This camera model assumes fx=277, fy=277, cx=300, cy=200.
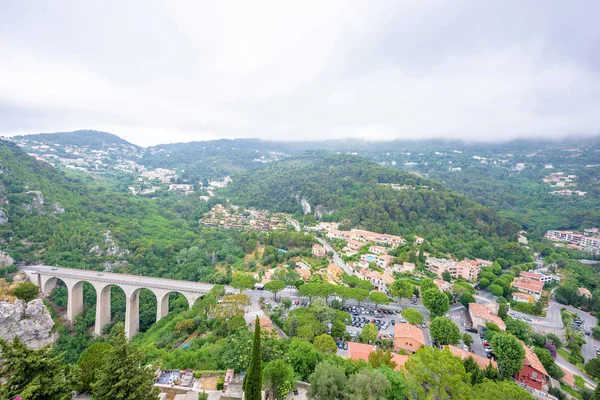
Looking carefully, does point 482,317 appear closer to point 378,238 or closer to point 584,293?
point 584,293

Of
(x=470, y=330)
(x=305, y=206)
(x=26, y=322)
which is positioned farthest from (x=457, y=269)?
(x=26, y=322)

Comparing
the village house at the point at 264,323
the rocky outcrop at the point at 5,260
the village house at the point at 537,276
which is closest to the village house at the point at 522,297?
the village house at the point at 537,276

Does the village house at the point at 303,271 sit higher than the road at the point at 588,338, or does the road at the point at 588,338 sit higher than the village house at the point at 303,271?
the village house at the point at 303,271

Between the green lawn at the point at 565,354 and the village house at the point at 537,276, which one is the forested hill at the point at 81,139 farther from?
the green lawn at the point at 565,354

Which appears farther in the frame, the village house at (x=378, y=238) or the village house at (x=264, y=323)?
the village house at (x=378, y=238)

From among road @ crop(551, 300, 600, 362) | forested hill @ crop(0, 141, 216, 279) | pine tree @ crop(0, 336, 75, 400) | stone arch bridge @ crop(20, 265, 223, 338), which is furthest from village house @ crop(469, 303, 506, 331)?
forested hill @ crop(0, 141, 216, 279)

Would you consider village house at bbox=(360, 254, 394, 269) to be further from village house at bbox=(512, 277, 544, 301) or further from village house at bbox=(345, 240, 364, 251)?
A: village house at bbox=(512, 277, 544, 301)
